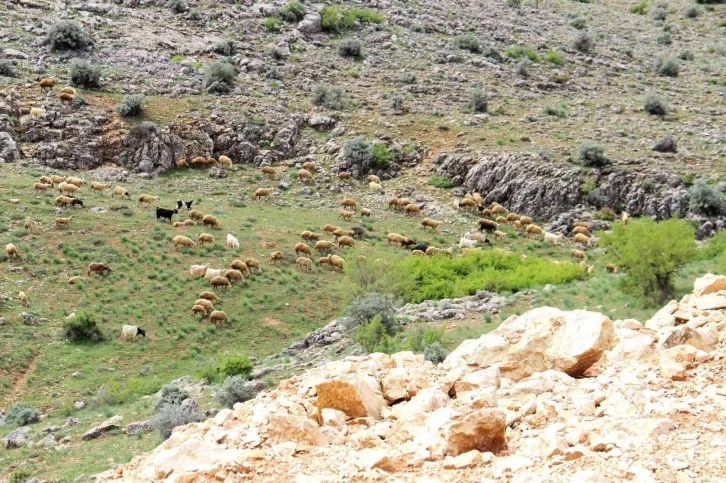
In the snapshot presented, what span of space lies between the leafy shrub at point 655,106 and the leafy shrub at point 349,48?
20.6m

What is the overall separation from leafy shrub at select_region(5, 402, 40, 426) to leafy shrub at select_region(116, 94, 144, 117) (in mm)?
25383

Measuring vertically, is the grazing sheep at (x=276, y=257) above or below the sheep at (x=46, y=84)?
below

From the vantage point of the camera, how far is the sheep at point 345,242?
35.3 meters

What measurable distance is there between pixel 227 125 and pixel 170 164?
182 inches

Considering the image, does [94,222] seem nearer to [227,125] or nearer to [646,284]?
[227,125]

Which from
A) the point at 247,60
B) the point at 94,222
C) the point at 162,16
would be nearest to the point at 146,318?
the point at 94,222

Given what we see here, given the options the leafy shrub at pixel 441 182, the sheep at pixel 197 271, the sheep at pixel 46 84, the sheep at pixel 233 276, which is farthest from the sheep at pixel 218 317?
the sheep at pixel 46 84

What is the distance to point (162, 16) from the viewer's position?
55281 mm

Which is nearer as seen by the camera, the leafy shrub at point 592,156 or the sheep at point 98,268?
the sheep at point 98,268

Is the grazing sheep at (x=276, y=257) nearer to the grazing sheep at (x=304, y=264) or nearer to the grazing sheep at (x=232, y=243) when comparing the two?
the grazing sheep at (x=304, y=264)

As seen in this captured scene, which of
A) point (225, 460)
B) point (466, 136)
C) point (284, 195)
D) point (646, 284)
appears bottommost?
point (284, 195)

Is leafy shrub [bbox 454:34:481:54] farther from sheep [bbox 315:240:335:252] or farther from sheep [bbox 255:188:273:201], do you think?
sheep [bbox 315:240:335:252]

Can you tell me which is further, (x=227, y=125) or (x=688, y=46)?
(x=688, y=46)

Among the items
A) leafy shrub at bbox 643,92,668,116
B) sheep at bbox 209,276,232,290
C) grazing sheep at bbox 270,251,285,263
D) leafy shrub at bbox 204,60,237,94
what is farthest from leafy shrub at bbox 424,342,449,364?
leafy shrub at bbox 643,92,668,116
